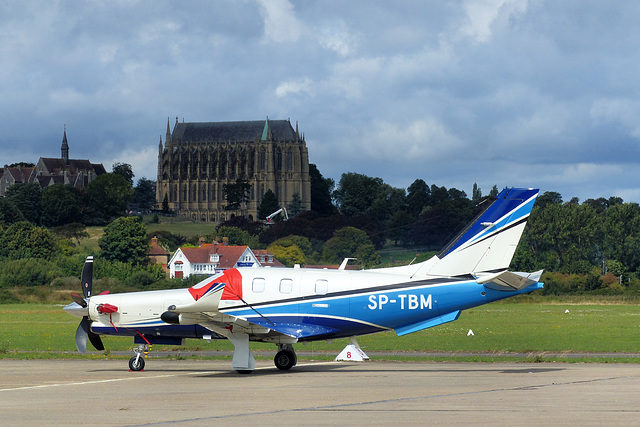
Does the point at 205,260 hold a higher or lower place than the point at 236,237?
lower

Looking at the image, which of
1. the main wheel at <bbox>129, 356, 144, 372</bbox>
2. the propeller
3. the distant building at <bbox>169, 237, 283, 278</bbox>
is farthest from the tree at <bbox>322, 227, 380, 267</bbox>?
the main wheel at <bbox>129, 356, 144, 372</bbox>

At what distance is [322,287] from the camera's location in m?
27.6

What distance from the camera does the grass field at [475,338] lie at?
3712 cm

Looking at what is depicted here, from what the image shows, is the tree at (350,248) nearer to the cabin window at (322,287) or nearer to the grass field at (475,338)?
the grass field at (475,338)

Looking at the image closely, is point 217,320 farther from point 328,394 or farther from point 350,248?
point 350,248

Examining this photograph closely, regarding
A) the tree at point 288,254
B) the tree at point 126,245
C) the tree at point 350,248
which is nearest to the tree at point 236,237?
the tree at point 288,254

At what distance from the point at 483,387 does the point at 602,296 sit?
2777 inches

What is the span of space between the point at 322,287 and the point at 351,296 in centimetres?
89

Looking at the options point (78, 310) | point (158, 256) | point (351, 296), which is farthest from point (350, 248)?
point (351, 296)

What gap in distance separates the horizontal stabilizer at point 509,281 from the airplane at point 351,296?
19cm

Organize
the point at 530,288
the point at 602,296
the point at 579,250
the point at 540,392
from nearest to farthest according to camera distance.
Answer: the point at 540,392, the point at 530,288, the point at 602,296, the point at 579,250

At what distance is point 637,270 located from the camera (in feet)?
392

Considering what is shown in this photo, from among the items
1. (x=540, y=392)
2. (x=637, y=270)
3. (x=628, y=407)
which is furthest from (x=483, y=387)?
(x=637, y=270)

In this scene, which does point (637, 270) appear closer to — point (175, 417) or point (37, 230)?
point (37, 230)
